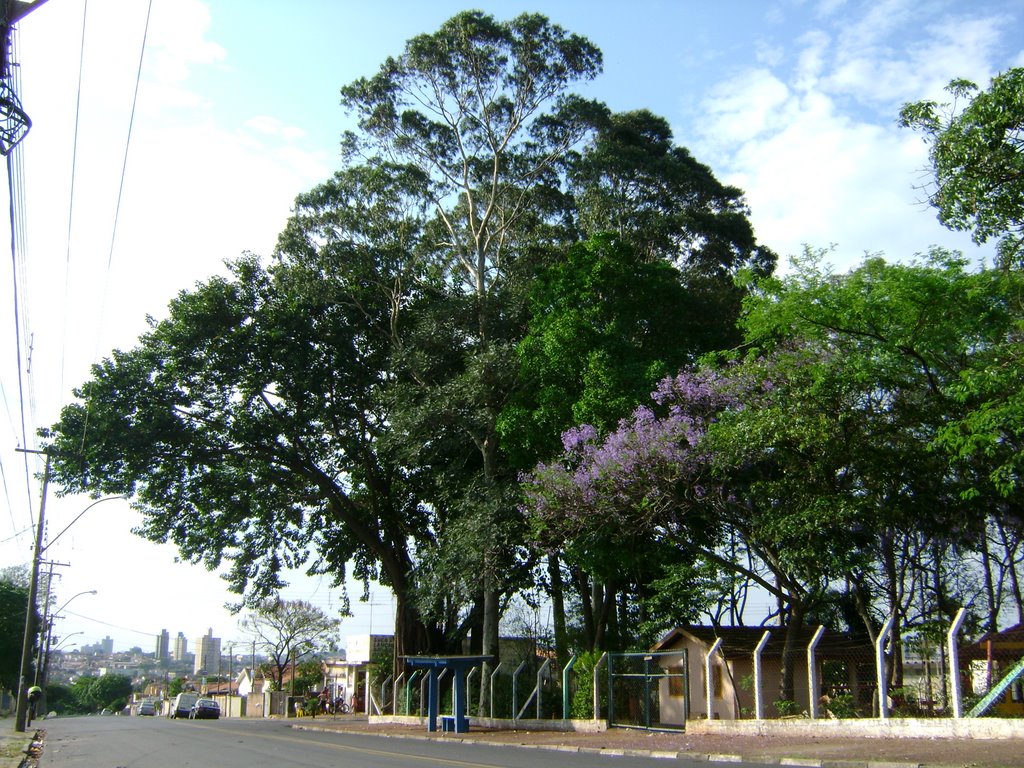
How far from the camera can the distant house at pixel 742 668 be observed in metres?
21.5

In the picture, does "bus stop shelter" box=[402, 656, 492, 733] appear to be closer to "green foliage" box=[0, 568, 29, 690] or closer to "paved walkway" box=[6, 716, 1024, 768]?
"paved walkway" box=[6, 716, 1024, 768]

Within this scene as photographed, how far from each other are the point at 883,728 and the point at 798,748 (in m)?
1.49

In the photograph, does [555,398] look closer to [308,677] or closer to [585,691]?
[585,691]

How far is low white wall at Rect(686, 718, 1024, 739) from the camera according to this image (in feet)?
43.2

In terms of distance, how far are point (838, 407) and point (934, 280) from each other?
10.2 feet

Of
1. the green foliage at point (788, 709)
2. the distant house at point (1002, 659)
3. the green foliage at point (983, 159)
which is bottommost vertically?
the green foliage at point (788, 709)

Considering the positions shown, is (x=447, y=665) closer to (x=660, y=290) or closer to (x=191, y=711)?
(x=660, y=290)

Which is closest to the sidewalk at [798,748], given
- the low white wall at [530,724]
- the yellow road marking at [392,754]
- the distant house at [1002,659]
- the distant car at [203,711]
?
the low white wall at [530,724]

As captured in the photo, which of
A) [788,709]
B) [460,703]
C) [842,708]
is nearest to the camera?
[842,708]

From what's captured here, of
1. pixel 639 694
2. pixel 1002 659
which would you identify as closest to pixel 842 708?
pixel 1002 659

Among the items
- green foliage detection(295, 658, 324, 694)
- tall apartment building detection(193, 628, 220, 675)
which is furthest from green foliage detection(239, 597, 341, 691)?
tall apartment building detection(193, 628, 220, 675)

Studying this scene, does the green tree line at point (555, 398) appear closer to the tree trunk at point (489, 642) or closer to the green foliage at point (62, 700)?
the tree trunk at point (489, 642)

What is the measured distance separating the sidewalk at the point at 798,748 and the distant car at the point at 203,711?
33176 mm

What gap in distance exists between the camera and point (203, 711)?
164ft
